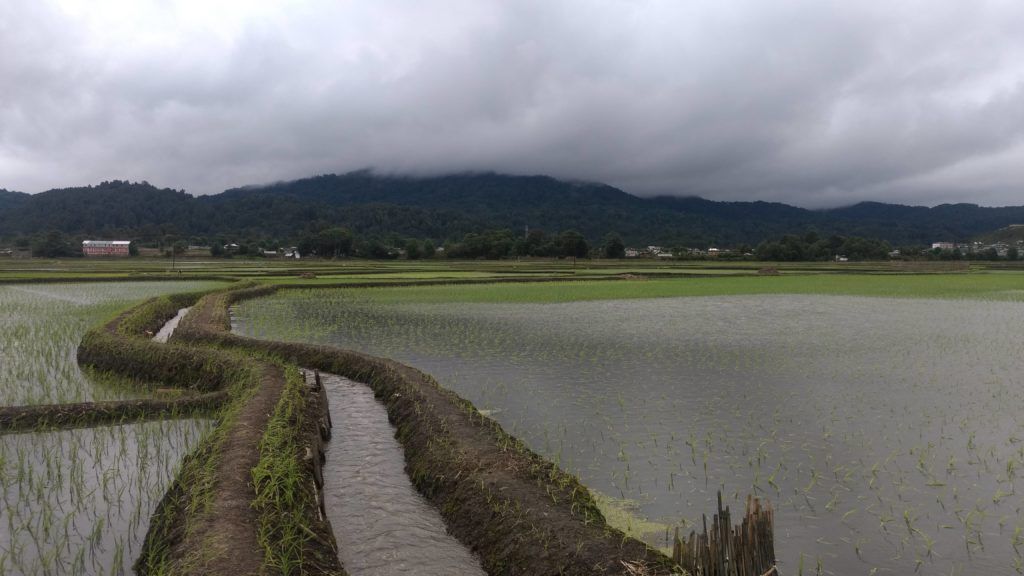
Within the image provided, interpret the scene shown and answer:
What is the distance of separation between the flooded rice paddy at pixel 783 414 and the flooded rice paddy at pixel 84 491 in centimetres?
461

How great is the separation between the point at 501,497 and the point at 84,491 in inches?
186

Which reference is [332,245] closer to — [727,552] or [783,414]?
[783,414]

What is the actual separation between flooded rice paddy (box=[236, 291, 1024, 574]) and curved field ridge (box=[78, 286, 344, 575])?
297 cm

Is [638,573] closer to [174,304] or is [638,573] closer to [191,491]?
[191,491]

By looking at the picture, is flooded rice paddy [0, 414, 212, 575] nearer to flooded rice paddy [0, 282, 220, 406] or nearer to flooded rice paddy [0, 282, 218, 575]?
flooded rice paddy [0, 282, 218, 575]

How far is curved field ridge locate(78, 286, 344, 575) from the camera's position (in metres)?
4.54

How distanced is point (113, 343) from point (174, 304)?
466 inches

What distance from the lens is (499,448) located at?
6867 millimetres

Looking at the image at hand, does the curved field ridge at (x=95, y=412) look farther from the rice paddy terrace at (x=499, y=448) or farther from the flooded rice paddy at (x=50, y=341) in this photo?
the flooded rice paddy at (x=50, y=341)

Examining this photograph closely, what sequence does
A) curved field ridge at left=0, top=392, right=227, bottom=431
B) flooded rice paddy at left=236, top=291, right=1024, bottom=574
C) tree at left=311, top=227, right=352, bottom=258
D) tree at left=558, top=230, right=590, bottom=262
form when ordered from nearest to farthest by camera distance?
flooded rice paddy at left=236, top=291, right=1024, bottom=574 → curved field ridge at left=0, top=392, right=227, bottom=431 → tree at left=558, top=230, right=590, bottom=262 → tree at left=311, top=227, right=352, bottom=258

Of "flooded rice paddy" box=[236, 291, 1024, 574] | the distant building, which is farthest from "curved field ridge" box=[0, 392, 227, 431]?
the distant building

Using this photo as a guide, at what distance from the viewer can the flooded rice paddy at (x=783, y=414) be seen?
18.7 ft

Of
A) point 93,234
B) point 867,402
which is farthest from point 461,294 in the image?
point 93,234

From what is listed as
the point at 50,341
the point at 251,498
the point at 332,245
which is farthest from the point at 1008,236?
the point at 251,498
